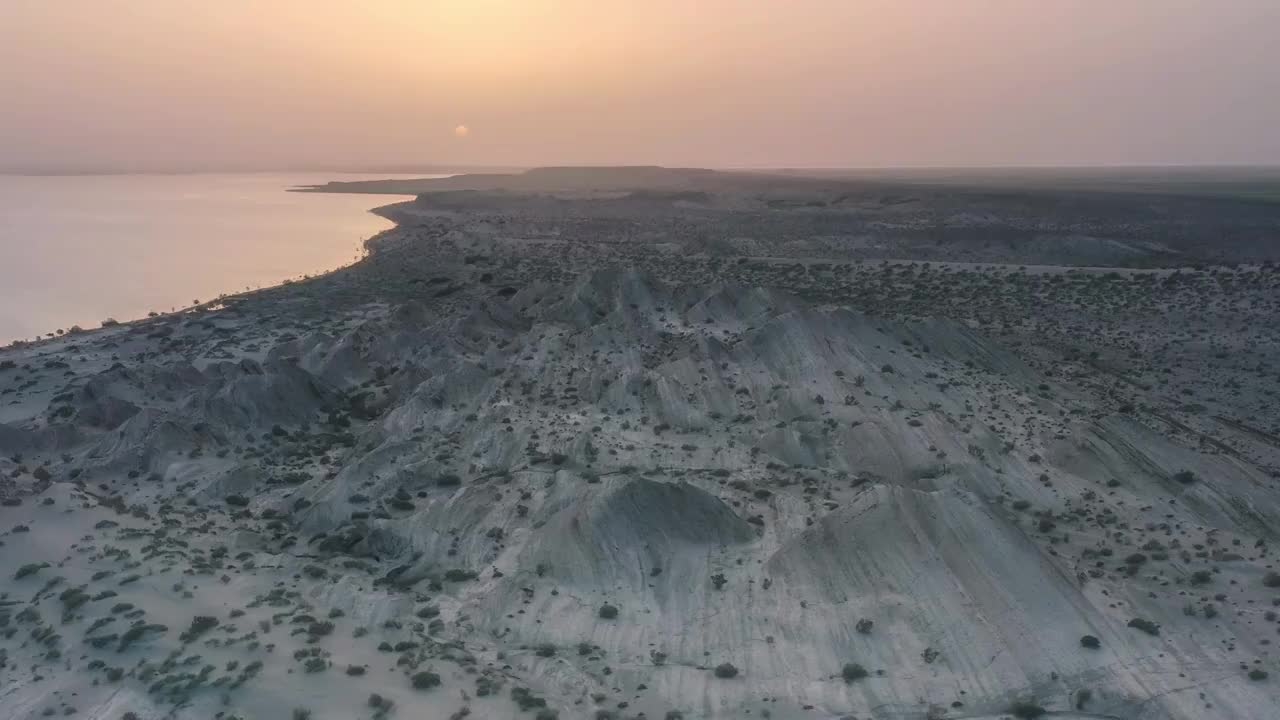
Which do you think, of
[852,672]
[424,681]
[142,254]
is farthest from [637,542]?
[142,254]

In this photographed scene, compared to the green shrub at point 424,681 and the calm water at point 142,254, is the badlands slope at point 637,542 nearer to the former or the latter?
the green shrub at point 424,681

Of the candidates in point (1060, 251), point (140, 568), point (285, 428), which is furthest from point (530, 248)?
point (140, 568)

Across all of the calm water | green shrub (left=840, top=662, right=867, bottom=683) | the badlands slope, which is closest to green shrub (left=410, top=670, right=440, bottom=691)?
the badlands slope

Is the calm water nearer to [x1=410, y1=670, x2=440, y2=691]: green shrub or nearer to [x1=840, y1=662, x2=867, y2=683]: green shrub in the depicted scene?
[x1=410, y1=670, x2=440, y2=691]: green shrub

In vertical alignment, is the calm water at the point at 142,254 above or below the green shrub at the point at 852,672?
above

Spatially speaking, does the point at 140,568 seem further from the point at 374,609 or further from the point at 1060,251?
the point at 1060,251

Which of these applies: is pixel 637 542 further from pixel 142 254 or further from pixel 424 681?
pixel 142 254

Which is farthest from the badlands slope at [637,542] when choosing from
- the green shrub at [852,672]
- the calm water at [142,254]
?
the calm water at [142,254]
